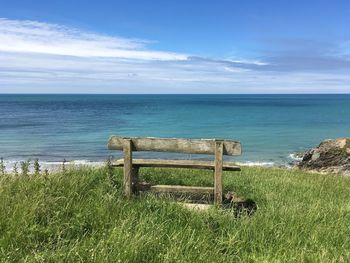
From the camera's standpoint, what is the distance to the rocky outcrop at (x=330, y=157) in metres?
26.3

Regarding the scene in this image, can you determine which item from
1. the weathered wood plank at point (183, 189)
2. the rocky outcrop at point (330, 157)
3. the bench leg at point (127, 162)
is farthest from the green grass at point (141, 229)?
the rocky outcrop at point (330, 157)

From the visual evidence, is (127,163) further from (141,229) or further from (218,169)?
(141,229)

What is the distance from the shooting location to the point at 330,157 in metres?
27.5

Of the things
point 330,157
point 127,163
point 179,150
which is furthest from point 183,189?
point 330,157

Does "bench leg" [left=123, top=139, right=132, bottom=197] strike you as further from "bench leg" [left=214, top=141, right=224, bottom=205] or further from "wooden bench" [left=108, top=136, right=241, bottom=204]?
"bench leg" [left=214, top=141, right=224, bottom=205]

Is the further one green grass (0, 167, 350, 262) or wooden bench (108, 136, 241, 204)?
wooden bench (108, 136, 241, 204)

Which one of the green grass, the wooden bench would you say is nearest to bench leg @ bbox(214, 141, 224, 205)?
the wooden bench

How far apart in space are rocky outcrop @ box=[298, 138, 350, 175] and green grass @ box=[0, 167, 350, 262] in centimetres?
1936

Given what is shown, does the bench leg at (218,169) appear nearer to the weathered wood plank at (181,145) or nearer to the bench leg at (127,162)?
the weathered wood plank at (181,145)

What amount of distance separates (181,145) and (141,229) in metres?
3.07

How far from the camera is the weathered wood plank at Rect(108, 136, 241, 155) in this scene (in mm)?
8641

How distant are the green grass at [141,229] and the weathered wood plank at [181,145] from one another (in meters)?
1.21

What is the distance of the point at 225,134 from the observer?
49625 millimetres

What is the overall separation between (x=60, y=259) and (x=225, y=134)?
4527 centimetres
